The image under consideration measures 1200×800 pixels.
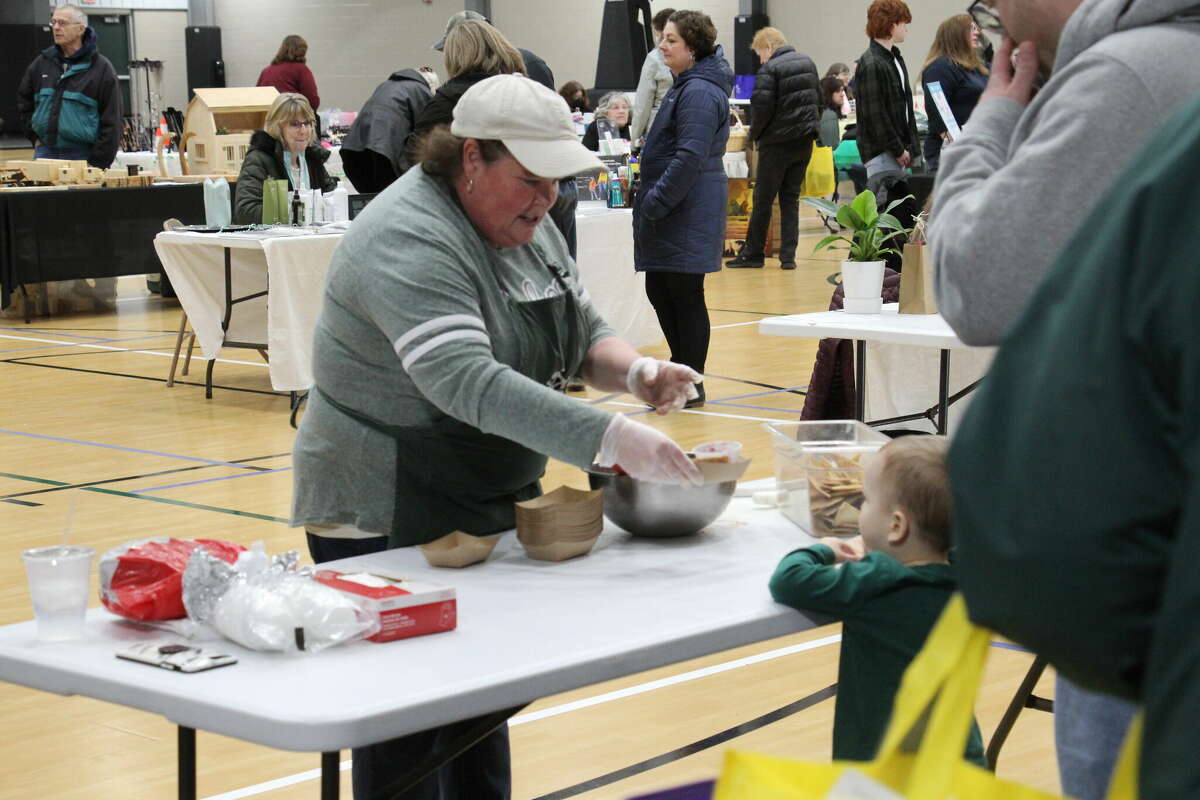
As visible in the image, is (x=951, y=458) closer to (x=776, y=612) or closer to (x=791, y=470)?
(x=776, y=612)

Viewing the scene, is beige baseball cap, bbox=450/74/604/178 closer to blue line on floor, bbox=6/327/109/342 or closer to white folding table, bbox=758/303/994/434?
white folding table, bbox=758/303/994/434

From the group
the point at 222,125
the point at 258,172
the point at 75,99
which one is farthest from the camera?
the point at 222,125

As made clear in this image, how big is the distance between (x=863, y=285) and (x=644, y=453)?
240 centimetres

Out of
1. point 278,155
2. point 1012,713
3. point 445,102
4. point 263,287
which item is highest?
point 445,102

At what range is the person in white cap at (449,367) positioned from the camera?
216 centimetres

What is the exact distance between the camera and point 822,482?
239 centimetres

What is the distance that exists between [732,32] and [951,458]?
21.4 m

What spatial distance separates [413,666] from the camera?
5.62 feet

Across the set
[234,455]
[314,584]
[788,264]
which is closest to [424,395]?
[314,584]

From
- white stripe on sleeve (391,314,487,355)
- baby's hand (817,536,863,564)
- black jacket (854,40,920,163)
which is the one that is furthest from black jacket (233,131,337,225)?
baby's hand (817,536,863,564)

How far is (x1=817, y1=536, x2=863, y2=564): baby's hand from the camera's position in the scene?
6.88 feet

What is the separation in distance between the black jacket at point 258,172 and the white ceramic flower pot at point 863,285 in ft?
13.2

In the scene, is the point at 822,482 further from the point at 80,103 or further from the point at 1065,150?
the point at 80,103

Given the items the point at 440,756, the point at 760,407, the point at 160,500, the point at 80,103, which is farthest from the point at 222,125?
the point at 440,756
